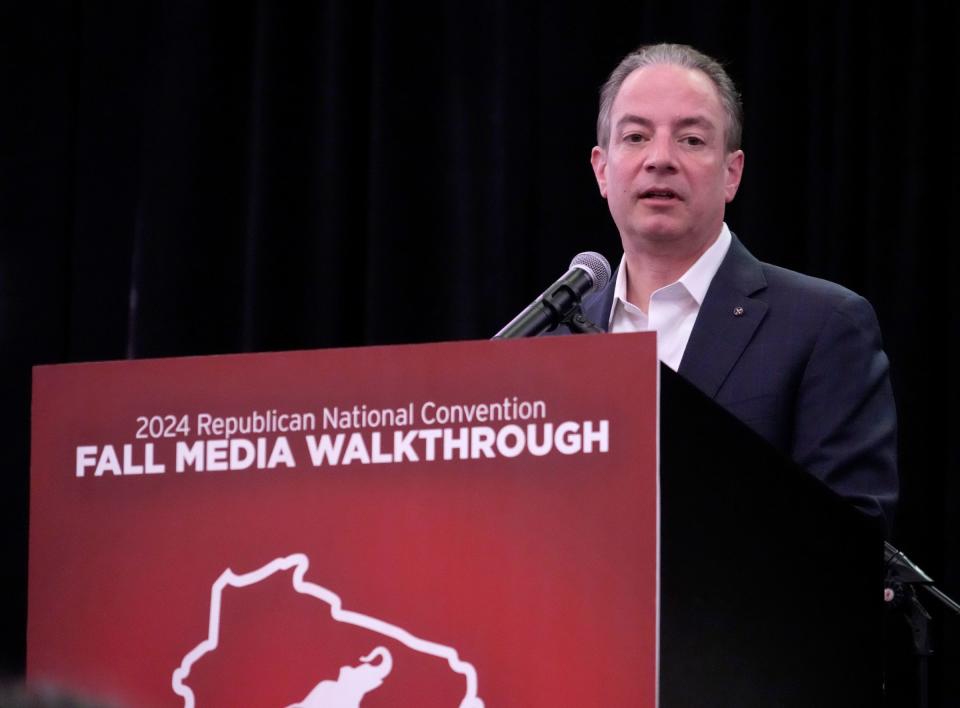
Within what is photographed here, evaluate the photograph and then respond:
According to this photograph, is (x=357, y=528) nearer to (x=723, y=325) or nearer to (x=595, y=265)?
(x=595, y=265)

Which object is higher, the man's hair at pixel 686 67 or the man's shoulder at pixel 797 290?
the man's hair at pixel 686 67

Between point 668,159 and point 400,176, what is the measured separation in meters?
1.46

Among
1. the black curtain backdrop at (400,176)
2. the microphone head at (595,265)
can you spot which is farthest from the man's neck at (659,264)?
the black curtain backdrop at (400,176)

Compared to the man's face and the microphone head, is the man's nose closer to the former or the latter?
the man's face

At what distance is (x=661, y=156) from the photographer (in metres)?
2.46

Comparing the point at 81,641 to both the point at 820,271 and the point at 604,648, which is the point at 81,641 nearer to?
the point at 604,648

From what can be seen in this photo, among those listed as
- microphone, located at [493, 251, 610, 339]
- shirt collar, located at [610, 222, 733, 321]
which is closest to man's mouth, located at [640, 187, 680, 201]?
shirt collar, located at [610, 222, 733, 321]

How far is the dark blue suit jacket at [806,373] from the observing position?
6.71ft

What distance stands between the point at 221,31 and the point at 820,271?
5.84ft

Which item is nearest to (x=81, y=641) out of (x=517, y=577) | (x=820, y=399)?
(x=517, y=577)

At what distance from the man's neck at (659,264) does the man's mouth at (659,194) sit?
0.08m

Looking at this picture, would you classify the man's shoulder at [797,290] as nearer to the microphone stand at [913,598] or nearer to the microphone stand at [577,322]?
the microphone stand at [913,598]

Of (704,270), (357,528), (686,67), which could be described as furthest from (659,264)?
(357,528)

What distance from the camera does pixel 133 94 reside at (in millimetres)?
4082
